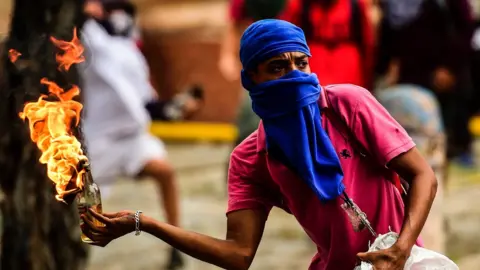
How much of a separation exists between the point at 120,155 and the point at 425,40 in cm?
276

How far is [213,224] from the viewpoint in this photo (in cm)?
909

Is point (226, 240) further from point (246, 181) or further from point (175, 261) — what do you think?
point (175, 261)

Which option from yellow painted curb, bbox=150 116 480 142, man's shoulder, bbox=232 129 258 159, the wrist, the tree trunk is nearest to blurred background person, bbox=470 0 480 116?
yellow painted curb, bbox=150 116 480 142

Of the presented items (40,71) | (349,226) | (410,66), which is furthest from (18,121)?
(410,66)

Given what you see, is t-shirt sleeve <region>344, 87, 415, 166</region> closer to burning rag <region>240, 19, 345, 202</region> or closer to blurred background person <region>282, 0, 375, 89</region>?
burning rag <region>240, 19, 345, 202</region>

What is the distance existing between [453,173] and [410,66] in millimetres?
1904

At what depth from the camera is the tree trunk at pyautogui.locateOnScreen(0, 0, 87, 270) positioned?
Answer: 5938 millimetres

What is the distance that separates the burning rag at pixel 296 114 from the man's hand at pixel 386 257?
0.77 ft

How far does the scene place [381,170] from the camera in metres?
3.90

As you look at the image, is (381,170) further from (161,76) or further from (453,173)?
(161,76)

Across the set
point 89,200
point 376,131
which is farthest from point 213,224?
point 376,131

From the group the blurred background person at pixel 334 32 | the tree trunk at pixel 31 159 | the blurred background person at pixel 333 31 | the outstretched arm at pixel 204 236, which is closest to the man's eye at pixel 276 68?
the outstretched arm at pixel 204 236

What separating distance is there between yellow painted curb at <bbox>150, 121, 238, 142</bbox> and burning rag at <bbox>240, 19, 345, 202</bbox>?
9053 millimetres

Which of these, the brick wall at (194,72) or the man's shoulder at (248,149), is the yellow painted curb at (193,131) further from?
the man's shoulder at (248,149)
